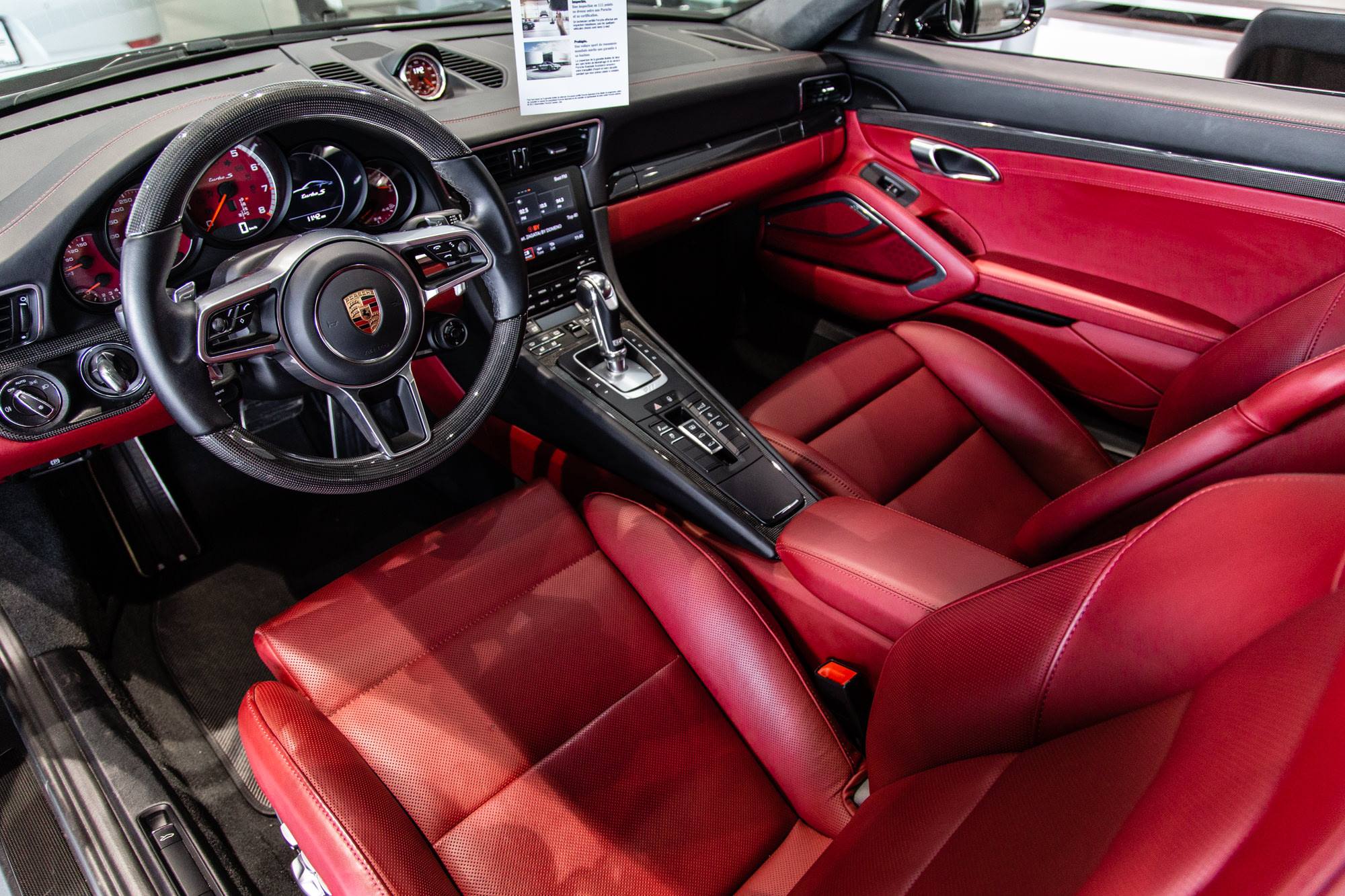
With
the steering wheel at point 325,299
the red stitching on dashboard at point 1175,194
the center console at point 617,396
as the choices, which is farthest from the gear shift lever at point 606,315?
the red stitching on dashboard at point 1175,194

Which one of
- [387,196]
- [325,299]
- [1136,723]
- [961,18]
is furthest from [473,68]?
[1136,723]

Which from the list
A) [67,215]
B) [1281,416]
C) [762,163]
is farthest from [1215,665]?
[762,163]

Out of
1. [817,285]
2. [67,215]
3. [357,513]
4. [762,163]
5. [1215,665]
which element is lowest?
[357,513]

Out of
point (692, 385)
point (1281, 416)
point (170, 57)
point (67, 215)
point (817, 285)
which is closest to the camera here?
point (1281, 416)

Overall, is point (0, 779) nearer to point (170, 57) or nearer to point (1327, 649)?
point (170, 57)

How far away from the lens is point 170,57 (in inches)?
55.1

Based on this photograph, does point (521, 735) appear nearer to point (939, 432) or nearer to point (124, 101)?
point (939, 432)

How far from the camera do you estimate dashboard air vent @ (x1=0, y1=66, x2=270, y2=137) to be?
117 cm

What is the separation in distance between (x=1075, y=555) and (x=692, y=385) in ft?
2.92

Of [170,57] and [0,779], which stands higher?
[170,57]

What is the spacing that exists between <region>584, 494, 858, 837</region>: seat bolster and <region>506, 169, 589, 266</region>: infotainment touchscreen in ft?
1.97

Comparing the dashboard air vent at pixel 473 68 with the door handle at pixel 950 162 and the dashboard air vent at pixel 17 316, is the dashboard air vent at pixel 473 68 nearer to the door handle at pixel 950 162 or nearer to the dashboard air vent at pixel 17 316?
the dashboard air vent at pixel 17 316

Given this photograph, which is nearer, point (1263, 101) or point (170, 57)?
point (170, 57)

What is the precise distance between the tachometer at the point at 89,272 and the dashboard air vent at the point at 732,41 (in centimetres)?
138
